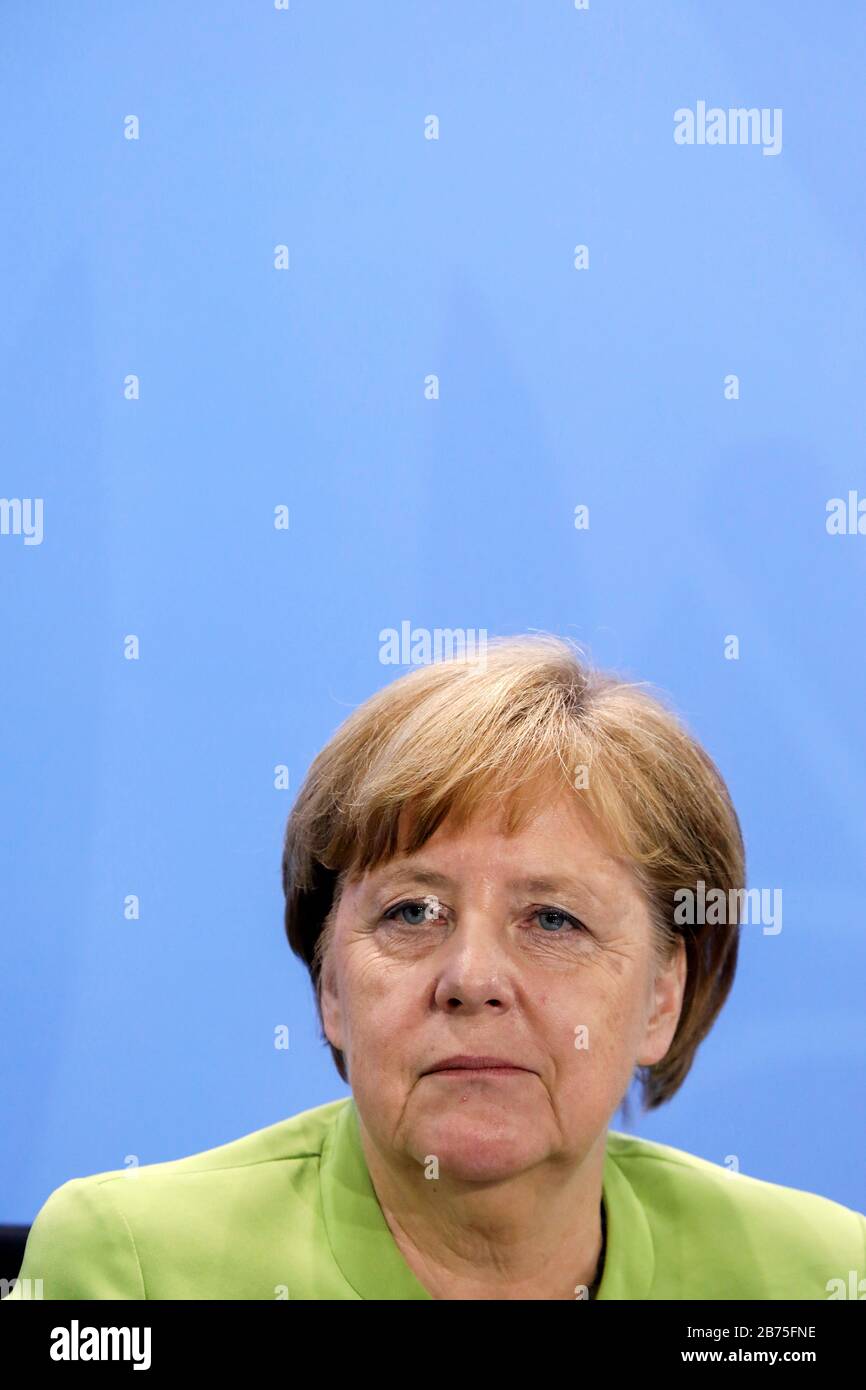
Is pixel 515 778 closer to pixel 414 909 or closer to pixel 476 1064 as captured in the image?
pixel 414 909

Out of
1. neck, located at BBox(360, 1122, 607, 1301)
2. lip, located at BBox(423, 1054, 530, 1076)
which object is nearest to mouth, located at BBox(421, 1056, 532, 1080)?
lip, located at BBox(423, 1054, 530, 1076)

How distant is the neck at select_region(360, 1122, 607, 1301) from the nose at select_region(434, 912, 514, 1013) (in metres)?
0.19

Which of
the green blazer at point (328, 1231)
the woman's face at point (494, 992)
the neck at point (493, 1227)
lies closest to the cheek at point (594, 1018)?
the woman's face at point (494, 992)

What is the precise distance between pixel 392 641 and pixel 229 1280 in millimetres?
949

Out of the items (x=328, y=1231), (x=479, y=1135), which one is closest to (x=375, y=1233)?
(x=328, y=1231)

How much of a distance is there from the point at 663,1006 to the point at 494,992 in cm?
29

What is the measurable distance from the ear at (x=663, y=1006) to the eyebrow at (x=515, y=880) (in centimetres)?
17

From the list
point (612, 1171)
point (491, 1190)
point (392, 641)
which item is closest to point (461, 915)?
point (491, 1190)

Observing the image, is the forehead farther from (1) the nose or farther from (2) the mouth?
(2) the mouth

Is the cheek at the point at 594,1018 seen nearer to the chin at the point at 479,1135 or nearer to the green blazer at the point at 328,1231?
the chin at the point at 479,1135

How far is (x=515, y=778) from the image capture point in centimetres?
142

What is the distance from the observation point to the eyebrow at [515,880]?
141cm

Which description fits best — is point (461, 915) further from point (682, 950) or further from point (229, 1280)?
point (229, 1280)
